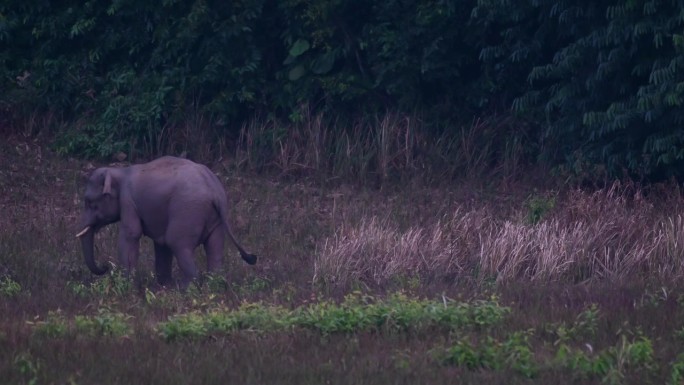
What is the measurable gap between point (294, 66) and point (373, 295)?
8.91 meters

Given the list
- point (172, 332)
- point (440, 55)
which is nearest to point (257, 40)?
point (440, 55)

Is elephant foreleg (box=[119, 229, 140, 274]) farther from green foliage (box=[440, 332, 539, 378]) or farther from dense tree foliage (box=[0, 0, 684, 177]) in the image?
dense tree foliage (box=[0, 0, 684, 177])

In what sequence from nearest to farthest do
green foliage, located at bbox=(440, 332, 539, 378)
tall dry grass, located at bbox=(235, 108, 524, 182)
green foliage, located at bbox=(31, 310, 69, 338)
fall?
green foliage, located at bbox=(440, 332, 539, 378) < green foliage, located at bbox=(31, 310, 69, 338) < tall dry grass, located at bbox=(235, 108, 524, 182)

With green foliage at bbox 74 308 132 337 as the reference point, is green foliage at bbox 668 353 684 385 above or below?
above

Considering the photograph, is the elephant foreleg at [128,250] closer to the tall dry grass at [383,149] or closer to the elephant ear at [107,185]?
the elephant ear at [107,185]

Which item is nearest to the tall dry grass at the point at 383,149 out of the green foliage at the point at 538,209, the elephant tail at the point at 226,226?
the green foliage at the point at 538,209

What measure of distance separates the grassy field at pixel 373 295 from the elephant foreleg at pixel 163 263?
0.23 m

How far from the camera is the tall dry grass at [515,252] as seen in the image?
12.0 metres

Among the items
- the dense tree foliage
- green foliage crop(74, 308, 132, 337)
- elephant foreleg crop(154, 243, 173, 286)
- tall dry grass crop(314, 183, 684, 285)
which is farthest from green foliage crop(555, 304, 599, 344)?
the dense tree foliage

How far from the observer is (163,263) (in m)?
12.3

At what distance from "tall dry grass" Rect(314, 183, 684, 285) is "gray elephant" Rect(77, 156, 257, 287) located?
3.80 ft

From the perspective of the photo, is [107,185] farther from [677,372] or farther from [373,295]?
[677,372]

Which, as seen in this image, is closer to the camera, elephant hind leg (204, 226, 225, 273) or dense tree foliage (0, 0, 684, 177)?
elephant hind leg (204, 226, 225, 273)

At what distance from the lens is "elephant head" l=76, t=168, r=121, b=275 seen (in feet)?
39.5
